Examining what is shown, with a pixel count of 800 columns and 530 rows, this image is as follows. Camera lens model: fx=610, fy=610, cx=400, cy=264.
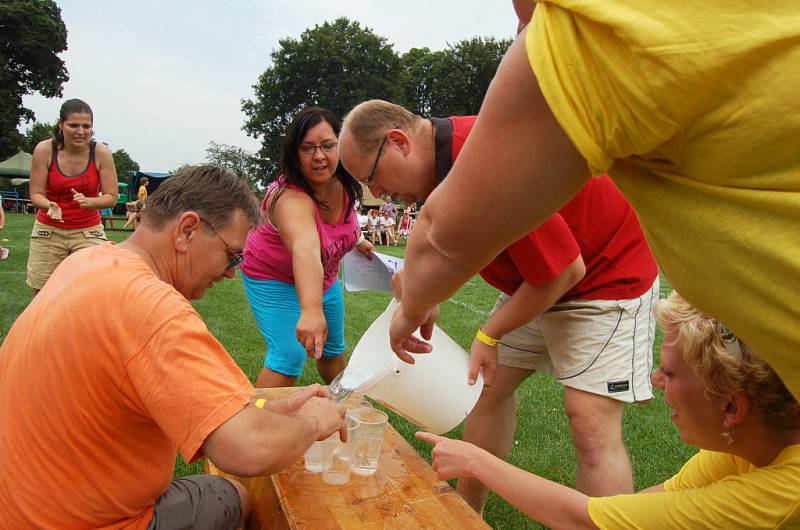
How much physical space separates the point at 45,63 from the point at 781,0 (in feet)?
141

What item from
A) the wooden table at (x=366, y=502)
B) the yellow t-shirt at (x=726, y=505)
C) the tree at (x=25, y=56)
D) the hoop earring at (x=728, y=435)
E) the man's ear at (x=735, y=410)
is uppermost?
the tree at (x=25, y=56)

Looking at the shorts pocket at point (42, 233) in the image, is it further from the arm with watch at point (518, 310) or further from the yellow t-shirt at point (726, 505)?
the yellow t-shirt at point (726, 505)

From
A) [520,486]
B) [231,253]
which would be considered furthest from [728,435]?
[231,253]

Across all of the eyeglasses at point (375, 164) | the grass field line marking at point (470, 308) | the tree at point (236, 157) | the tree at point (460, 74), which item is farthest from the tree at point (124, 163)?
the eyeglasses at point (375, 164)

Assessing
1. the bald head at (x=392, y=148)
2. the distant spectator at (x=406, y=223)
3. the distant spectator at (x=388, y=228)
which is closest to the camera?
the bald head at (x=392, y=148)

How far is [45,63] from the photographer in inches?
1421

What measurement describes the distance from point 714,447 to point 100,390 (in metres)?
1.62

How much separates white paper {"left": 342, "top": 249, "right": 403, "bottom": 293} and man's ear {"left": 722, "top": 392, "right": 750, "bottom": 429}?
2599mm

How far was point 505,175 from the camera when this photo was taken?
865 mm

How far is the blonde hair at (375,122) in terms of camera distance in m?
2.47

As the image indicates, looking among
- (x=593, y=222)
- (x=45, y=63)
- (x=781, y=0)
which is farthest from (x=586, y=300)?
(x=45, y=63)

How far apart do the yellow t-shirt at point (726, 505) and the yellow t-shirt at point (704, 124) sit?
64cm

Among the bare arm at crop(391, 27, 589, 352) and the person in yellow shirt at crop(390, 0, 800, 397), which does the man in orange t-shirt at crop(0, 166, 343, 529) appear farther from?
the person in yellow shirt at crop(390, 0, 800, 397)

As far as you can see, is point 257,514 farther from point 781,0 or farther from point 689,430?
point 781,0
